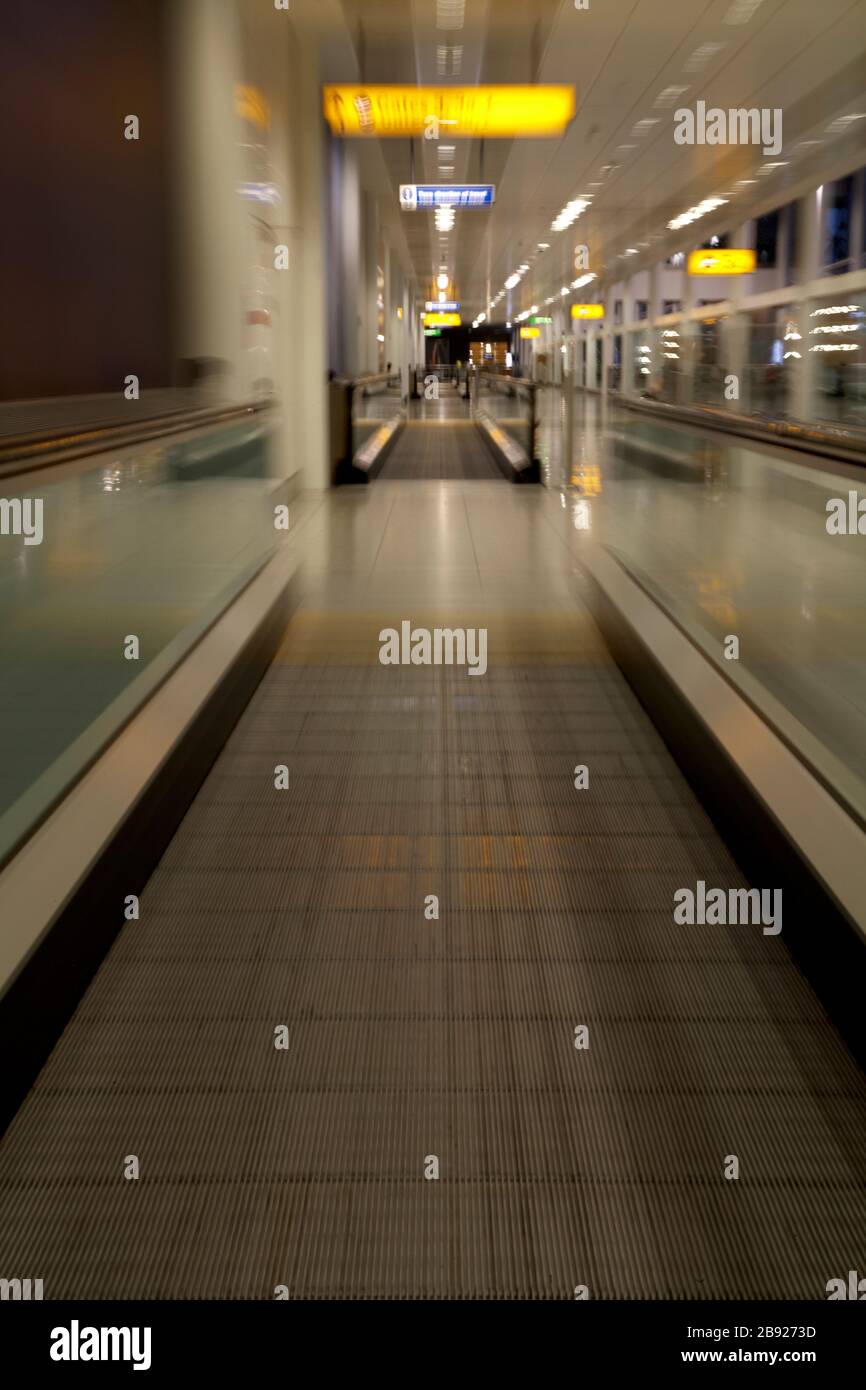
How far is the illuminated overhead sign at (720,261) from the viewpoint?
20.5 metres

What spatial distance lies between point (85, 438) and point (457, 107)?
9764 millimetres

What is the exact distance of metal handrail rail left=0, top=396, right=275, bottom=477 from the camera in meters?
2.63

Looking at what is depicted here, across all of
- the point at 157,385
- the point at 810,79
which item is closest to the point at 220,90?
the point at 157,385

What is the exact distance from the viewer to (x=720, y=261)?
2050 cm

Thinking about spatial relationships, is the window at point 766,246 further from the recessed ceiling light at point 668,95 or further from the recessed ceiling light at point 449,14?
the recessed ceiling light at point 449,14

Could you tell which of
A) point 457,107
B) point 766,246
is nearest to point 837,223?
point 457,107

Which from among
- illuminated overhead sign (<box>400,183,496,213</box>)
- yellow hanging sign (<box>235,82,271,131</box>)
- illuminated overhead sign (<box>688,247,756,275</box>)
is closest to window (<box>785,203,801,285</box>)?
illuminated overhead sign (<box>688,247,756,275</box>)

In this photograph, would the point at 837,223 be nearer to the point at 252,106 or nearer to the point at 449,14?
the point at 449,14

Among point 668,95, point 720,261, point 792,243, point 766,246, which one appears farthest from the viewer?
point 766,246

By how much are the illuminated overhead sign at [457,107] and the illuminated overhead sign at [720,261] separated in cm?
882

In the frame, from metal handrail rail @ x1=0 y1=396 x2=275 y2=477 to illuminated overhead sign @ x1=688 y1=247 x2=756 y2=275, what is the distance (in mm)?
17376

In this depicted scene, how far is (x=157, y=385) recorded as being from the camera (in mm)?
10273

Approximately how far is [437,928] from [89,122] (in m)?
6.51
